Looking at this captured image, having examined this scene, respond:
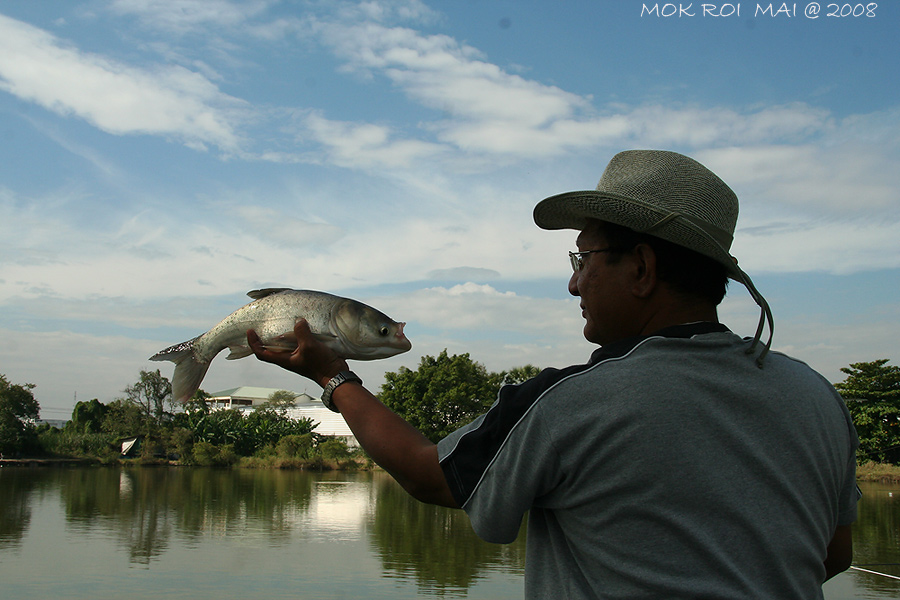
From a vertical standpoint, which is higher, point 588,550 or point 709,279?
point 709,279

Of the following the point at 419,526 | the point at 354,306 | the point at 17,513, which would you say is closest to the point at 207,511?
the point at 17,513

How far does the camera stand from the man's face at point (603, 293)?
1.70 meters

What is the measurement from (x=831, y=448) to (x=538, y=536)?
65 centimetres

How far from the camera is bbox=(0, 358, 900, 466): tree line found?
1652 inches

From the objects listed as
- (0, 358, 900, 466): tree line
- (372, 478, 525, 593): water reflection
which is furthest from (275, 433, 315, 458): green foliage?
(372, 478, 525, 593): water reflection

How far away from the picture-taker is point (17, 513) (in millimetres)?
30312

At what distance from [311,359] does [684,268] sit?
1037 mm

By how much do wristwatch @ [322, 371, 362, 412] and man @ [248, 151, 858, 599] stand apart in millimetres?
232

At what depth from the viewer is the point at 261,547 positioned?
24.6 meters

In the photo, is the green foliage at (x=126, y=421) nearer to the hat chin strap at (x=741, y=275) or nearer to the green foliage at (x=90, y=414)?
the green foliage at (x=90, y=414)

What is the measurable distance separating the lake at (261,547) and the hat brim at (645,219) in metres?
10.8

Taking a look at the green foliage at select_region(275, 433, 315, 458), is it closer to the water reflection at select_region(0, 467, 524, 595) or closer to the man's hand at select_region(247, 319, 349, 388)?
the water reflection at select_region(0, 467, 524, 595)

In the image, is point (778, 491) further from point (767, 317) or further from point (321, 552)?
point (321, 552)

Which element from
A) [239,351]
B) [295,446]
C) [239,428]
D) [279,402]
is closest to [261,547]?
[239,351]
